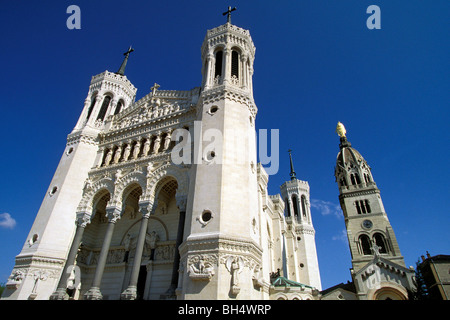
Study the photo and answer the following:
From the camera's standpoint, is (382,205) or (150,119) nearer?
(150,119)

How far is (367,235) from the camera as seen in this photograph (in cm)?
4312

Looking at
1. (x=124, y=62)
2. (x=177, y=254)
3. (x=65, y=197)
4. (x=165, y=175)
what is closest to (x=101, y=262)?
(x=177, y=254)

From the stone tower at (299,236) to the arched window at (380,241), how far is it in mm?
9978

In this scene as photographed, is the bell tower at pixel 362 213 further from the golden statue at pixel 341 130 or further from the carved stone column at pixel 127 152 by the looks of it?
the carved stone column at pixel 127 152

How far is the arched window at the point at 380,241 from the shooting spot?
135ft

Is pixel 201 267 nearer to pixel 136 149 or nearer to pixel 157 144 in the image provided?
pixel 157 144

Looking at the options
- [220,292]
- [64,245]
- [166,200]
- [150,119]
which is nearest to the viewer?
[220,292]

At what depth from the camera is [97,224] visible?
24.0 meters

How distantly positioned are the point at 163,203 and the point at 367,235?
120ft

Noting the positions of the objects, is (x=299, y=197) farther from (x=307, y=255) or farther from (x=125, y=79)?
(x=125, y=79)
